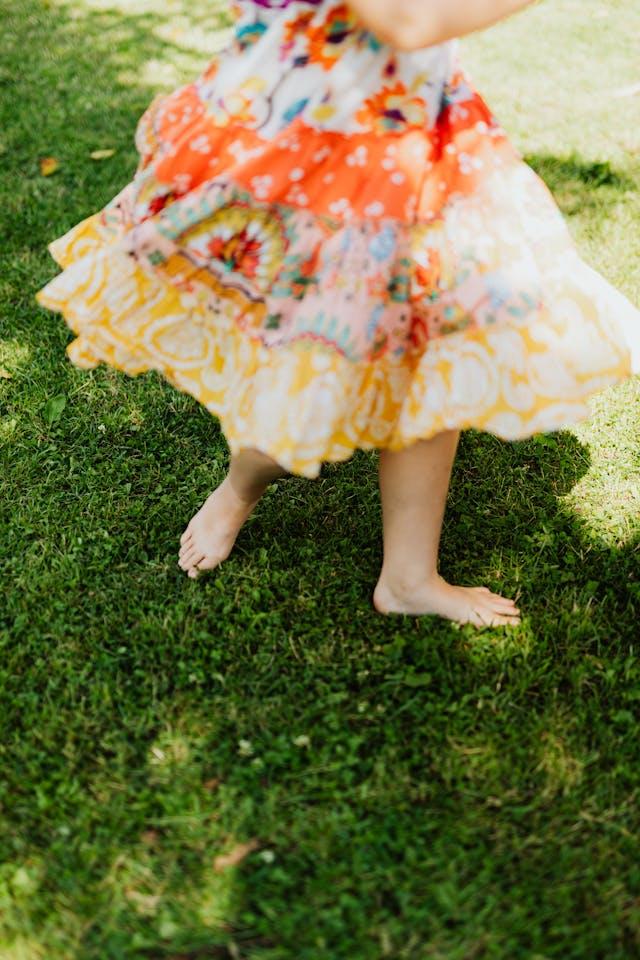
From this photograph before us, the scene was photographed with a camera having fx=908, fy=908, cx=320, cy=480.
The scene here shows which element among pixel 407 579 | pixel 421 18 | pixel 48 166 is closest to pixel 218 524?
pixel 407 579

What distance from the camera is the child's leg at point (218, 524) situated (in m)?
2.08

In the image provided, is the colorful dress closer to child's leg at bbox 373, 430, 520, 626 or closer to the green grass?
child's leg at bbox 373, 430, 520, 626

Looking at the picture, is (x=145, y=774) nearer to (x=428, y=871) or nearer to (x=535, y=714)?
(x=428, y=871)

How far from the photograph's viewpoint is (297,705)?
1.87m

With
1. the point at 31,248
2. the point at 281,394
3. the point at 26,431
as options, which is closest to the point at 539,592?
the point at 281,394

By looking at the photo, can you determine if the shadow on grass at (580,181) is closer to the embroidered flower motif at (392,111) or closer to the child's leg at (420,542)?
the child's leg at (420,542)

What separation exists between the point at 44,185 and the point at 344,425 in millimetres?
2626

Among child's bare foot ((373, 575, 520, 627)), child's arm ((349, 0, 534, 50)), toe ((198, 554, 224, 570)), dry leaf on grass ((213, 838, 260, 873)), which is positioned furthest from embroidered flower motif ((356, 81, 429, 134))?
dry leaf on grass ((213, 838, 260, 873))

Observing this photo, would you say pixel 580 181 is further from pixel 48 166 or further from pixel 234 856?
pixel 234 856

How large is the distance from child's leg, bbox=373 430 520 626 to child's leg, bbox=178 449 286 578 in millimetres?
320

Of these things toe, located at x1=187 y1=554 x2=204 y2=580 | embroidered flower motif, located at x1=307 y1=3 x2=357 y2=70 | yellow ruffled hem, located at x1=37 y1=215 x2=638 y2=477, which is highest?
embroidered flower motif, located at x1=307 y1=3 x2=357 y2=70

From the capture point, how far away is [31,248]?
334 cm

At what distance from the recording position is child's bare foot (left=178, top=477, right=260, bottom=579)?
2.13 m

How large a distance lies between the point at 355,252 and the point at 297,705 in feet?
3.01
